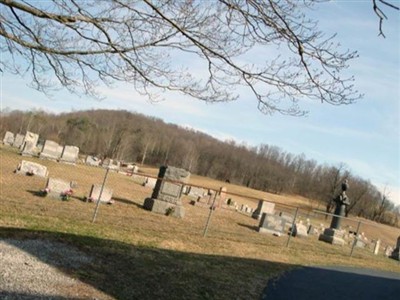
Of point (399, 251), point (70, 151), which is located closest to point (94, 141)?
point (70, 151)

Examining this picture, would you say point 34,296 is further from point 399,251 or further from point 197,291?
point 399,251

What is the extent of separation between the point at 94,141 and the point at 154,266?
91.1 m

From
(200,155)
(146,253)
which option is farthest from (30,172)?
(200,155)

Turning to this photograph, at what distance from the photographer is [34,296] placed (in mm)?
5473

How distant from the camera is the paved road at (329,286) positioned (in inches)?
348

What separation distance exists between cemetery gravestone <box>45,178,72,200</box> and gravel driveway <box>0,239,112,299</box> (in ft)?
25.5

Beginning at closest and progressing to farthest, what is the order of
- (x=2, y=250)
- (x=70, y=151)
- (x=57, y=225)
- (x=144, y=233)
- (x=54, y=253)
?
(x=2, y=250), (x=54, y=253), (x=57, y=225), (x=144, y=233), (x=70, y=151)

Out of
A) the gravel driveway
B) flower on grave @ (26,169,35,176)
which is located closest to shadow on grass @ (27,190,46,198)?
flower on grave @ (26,169,35,176)

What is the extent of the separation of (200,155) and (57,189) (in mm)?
121154

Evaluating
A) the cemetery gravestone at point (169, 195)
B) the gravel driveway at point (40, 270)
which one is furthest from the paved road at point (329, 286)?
the cemetery gravestone at point (169, 195)

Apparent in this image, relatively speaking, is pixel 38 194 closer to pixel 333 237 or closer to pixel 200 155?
pixel 333 237

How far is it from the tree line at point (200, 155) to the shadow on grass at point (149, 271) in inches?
2963

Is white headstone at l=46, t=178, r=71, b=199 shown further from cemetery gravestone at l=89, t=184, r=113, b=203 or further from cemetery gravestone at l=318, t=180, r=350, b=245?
cemetery gravestone at l=318, t=180, r=350, b=245

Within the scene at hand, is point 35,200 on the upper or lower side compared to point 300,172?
lower
